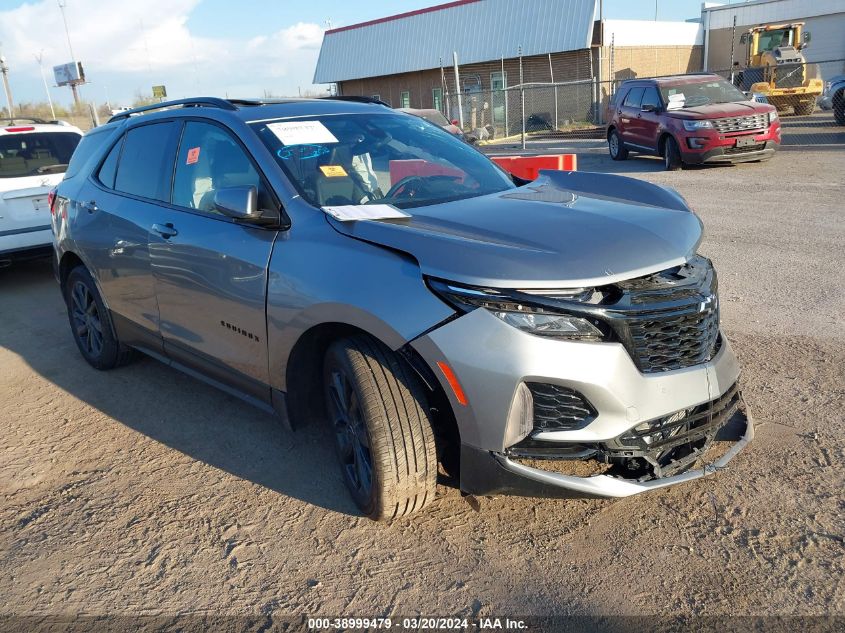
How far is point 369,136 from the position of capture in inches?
153

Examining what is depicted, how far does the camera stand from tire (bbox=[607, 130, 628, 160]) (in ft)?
53.9

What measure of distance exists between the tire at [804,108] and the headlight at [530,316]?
25.8 metres

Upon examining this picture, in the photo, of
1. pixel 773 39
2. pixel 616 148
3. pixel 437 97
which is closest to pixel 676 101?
pixel 616 148

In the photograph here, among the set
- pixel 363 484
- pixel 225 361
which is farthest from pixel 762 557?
pixel 225 361

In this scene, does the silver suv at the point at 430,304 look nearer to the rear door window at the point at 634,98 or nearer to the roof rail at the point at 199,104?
the roof rail at the point at 199,104

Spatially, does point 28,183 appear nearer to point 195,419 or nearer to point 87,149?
point 87,149

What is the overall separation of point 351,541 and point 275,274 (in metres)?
1.22

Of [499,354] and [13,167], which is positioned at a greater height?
[13,167]

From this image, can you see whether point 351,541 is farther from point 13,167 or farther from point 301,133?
point 13,167

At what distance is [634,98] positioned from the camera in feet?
51.4

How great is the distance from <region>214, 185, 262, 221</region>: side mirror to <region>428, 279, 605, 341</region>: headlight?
1.17 m

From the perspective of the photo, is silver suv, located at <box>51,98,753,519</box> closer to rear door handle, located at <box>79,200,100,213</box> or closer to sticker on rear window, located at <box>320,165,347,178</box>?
sticker on rear window, located at <box>320,165,347,178</box>

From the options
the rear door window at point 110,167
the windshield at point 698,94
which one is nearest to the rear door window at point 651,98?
the windshield at point 698,94

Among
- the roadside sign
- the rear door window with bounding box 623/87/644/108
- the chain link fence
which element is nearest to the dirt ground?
the rear door window with bounding box 623/87/644/108
